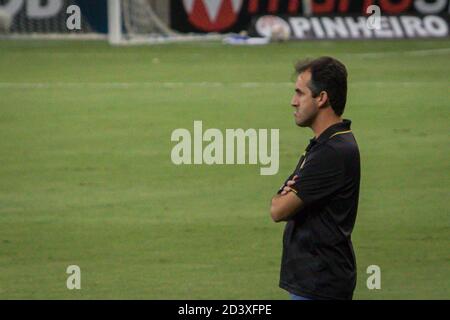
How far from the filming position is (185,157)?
49.0 feet

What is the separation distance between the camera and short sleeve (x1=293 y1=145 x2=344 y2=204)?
586 cm

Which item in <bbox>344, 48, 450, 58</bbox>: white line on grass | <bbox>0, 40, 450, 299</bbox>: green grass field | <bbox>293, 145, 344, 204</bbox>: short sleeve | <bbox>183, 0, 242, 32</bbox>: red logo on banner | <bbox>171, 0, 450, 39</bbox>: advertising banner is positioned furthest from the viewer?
<bbox>183, 0, 242, 32</bbox>: red logo on banner

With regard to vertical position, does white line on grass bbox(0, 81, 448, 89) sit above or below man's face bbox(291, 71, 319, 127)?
above

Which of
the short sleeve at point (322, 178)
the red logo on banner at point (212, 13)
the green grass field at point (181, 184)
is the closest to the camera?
the short sleeve at point (322, 178)

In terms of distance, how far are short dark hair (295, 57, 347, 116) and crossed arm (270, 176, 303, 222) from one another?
437 mm

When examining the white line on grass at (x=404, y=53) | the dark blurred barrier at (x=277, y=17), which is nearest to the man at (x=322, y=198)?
the white line on grass at (x=404, y=53)

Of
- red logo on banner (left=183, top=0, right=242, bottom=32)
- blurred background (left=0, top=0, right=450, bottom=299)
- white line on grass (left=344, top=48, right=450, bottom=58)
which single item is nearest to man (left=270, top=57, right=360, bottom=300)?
blurred background (left=0, top=0, right=450, bottom=299)

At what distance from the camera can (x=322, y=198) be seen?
19.3 ft

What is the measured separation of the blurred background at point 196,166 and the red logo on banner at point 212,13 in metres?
1.70

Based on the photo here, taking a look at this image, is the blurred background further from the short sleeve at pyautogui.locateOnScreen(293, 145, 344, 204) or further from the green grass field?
the short sleeve at pyautogui.locateOnScreen(293, 145, 344, 204)

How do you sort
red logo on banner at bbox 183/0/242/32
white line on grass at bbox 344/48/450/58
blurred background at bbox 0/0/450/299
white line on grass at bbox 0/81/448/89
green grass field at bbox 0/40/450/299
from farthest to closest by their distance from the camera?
red logo on banner at bbox 183/0/242/32 → white line on grass at bbox 344/48/450/58 → white line on grass at bbox 0/81/448/89 → blurred background at bbox 0/0/450/299 → green grass field at bbox 0/40/450/299

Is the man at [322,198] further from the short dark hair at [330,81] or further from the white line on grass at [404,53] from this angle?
the white line on grass at [404,53]

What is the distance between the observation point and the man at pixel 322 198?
19.3 ft
